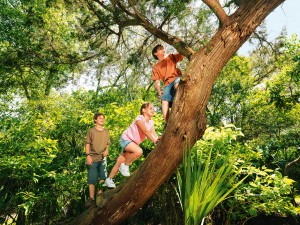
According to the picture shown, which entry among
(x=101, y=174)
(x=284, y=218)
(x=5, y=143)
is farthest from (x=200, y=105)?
(x=284, y=218)

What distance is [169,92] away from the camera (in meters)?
3.67

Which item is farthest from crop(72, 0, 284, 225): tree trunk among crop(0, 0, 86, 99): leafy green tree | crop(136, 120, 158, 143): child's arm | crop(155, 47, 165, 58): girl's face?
crop(0, 0, 86, 99): leafy green tree

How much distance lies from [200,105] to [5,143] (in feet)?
12.2

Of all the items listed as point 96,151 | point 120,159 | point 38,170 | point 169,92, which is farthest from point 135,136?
point 38,170

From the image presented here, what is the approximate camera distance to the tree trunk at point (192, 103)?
9.97 ft

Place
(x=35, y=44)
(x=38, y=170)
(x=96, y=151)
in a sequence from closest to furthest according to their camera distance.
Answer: (x=96, y=151)
(x=38, y=170)
(x=35, y=44)

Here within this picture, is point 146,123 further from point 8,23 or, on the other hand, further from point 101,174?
point 8,23

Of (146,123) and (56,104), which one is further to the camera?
(56,104)

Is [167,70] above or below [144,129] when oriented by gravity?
above

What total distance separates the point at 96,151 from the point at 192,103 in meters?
1.84

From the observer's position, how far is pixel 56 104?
9.74 metres

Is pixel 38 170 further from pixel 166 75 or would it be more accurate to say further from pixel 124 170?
pixel 166 75

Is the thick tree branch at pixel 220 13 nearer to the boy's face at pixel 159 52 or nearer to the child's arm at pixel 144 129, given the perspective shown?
the boy's face at pixel 159 52

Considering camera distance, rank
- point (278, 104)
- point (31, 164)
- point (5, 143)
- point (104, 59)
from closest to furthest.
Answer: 1. point (31, 164)
2. point (5, 143)
3. point (104, 59)
4. point (278, 104)
